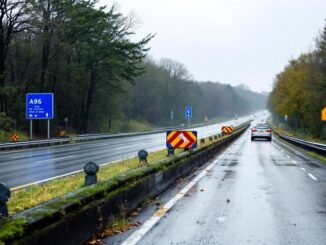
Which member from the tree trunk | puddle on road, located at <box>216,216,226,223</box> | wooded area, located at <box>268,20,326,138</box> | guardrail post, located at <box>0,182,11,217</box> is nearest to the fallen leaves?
puddle on road, located at <box>216,216,226,223</box>

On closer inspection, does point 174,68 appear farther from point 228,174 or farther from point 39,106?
point 228,174

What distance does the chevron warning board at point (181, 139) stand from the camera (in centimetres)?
1775

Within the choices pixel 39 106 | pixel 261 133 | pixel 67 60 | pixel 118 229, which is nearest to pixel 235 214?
pixel 118 229

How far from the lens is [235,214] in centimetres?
892

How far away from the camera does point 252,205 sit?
9.96 m

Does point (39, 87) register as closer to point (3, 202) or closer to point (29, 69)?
point (29, 69)

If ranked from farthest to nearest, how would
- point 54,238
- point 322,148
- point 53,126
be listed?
point 53,126 → point 322,148 → point 54,238

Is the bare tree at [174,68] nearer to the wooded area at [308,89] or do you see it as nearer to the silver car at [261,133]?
the wooded area at [308,89]

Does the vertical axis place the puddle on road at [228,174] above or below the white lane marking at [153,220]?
below

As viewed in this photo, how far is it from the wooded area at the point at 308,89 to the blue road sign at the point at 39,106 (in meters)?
30.5

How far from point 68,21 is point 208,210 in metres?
43.5

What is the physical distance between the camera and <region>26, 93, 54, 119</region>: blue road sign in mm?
41781

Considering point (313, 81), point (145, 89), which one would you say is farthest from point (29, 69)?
point (145, 89)

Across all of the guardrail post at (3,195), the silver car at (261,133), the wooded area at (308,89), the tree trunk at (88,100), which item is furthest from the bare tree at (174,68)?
the guardrail post at (3,195)
